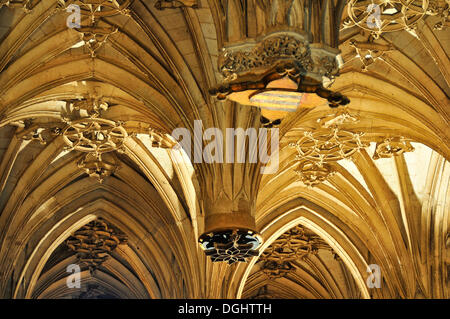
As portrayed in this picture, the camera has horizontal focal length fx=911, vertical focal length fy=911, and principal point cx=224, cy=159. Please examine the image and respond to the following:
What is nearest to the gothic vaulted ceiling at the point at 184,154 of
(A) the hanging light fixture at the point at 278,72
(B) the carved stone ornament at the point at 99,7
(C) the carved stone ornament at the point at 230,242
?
(B) the carved stone ornament at the point at 99,7

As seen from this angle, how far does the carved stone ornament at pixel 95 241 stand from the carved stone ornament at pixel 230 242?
9052 mm

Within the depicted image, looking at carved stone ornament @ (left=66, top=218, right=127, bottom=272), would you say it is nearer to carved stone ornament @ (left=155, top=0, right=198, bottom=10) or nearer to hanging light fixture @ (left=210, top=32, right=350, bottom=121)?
carved stone ornament @ (left=155, top=0, right=198, bottom=10)

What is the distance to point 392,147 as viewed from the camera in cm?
2042

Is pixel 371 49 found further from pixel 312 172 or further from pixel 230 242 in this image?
pixel 312 172

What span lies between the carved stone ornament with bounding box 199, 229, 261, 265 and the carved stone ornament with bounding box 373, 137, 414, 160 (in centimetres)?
534

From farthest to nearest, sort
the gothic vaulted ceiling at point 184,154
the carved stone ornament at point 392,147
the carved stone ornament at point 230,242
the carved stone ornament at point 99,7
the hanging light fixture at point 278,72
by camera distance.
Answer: the carved stone ornament at point 392,147, the gothic vaulted ceiling at point 184,154, the carved stone ornament at point 99,7, the carved stone ornament at point 230,242, the hanging light fixture at point 278,72

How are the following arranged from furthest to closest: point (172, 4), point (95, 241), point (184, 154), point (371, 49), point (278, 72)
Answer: point (95, 241), point (184, 154), point (371, 49), point (172, 4), point (278, 72)

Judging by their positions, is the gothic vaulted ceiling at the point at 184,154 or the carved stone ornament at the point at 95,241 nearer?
the gothic vaulted ceiling at the point at 184,154

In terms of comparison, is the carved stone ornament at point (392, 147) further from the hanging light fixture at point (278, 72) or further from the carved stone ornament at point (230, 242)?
the hanging light fixture at point (278, 72)

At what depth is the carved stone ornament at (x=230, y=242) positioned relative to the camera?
15961 mm

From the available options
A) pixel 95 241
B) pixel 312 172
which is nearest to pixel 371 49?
pixel 312 172

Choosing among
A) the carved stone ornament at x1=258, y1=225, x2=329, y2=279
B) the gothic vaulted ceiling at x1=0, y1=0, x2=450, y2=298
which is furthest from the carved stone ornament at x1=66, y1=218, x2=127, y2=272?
the carved stone ornament at x1=258, y1=225, x2=329, y2=279

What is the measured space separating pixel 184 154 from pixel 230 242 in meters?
4.83
